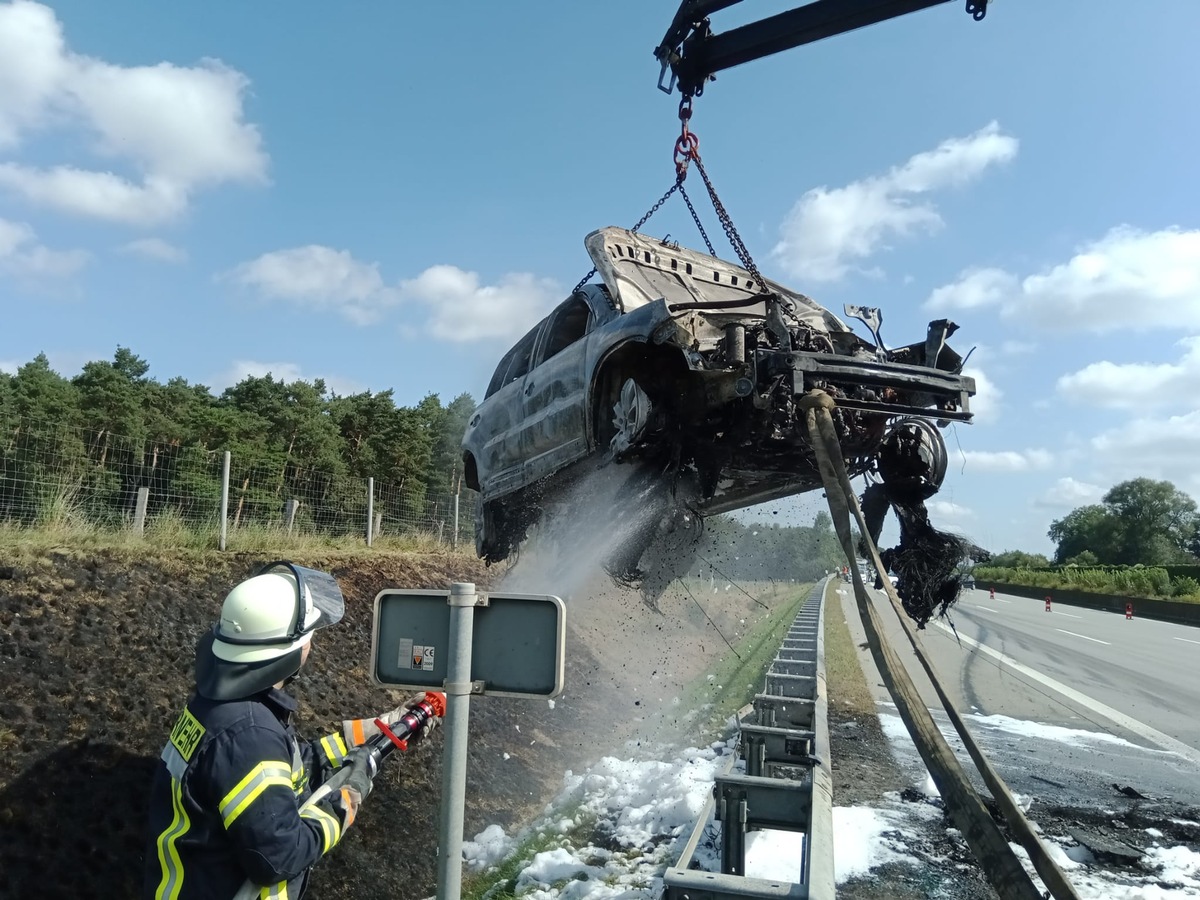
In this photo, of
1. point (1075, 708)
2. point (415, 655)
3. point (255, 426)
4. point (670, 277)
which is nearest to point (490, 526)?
point (670, 277)

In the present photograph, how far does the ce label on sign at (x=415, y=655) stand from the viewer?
2.50 metres

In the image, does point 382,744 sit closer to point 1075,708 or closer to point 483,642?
point 483,642

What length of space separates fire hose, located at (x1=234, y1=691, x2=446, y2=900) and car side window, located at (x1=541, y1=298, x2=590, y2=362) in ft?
14.2

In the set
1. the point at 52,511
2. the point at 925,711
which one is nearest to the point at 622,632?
the point at 52,511

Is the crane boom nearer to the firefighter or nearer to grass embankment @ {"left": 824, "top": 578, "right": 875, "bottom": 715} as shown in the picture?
the firefighter

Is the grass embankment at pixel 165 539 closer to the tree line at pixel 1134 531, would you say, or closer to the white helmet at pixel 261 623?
the white helmet at pixel 261 623

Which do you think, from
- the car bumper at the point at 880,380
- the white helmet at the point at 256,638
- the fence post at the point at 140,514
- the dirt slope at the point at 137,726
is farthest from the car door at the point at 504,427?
the white helmet at the point at 256,638

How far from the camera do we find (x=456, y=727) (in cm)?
239

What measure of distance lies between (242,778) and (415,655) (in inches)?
23.1

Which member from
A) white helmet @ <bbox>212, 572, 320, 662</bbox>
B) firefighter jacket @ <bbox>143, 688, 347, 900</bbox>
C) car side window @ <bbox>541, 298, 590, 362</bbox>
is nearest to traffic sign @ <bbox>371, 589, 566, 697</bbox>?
white helmet @ <bbox>212, 572, 320, 662</bbox>

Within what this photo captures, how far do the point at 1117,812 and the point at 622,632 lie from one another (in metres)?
8.61

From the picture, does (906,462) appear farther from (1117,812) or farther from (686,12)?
(686,12)

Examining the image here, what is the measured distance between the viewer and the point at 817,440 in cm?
441

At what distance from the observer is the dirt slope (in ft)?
13.1
